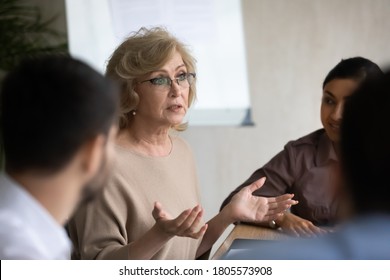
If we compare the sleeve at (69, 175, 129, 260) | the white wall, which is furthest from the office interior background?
the sleeve at (69, 175, 129, 260)

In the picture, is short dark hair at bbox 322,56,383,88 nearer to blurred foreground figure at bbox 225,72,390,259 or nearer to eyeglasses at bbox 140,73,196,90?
eyeglasses at bbox 140,73,196,90

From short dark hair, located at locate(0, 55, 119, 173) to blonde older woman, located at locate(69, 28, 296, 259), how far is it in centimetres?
50

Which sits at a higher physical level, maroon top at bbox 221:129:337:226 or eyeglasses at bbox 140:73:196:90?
eyeglasses at bbox 140:73:196:90

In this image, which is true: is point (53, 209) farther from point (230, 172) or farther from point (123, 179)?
point (230, 172)

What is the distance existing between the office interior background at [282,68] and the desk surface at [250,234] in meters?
0.04

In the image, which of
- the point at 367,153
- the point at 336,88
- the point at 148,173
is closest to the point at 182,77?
the point at 148,173

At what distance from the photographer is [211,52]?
2.00 meters

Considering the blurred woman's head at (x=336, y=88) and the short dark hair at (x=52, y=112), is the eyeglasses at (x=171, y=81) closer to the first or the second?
the blurred woman's head at (x=336, y=88)

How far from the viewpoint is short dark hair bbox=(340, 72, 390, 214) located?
0.54 meters

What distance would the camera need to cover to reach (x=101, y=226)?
113 cm

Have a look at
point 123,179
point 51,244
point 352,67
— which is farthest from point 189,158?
point 51,244

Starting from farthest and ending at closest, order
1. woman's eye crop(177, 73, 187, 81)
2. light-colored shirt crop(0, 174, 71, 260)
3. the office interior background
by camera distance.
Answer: the office interior background
woman's eye crop(177, 73, 187, 81)
light-colored shirt crop(0, 174, 71, 260)

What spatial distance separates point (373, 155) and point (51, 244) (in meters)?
0.37

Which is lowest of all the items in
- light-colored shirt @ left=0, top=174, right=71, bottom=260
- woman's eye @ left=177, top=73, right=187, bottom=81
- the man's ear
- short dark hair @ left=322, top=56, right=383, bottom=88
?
light-colored shirt @ left=0, top=174, right=71, bottom=260
